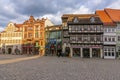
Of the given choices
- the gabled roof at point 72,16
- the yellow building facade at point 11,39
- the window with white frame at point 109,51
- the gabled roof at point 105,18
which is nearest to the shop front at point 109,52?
the window with white frame at point 109,51

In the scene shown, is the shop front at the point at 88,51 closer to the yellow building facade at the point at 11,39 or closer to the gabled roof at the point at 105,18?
the gabled roof at the point at 105,18

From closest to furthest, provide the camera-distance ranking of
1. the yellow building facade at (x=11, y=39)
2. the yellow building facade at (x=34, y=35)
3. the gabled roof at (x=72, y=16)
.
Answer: the gabled roof at (x=72, y=16)
the yellow building facade at (x=34, y=35)
the yellow building facade at (x=11, y=39)

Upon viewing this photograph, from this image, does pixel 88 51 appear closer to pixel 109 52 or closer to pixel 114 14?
pixel 109 52

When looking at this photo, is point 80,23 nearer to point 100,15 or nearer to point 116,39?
point 100,15

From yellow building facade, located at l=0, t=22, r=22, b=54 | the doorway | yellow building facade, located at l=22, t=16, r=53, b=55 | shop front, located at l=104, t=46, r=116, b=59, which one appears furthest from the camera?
yellow building facade, located at l=0, t=22, r=22, b=54

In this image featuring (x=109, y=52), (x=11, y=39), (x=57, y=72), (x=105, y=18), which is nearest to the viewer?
(x=57, y=72)

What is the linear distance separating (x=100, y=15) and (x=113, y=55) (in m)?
11.9

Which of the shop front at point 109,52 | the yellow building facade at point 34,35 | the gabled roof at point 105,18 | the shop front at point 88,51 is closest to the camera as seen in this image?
the shop front at point 109,52

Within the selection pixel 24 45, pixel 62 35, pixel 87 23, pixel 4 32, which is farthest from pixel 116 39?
pixel 4 32

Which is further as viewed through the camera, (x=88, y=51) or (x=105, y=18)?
(x=105, y=18)

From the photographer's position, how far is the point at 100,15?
4709 centimetres

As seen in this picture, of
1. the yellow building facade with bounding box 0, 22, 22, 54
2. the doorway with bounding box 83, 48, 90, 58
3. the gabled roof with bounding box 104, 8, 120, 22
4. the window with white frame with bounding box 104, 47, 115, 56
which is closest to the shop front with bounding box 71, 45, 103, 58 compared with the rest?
the doorway with bounding box 83, 48, 90, 58

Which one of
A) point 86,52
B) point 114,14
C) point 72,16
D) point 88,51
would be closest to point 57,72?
point 88,51

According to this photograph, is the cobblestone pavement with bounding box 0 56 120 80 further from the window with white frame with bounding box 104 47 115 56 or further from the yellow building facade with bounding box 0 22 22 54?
the yellow building facade with bounding box 0 22 22 54
